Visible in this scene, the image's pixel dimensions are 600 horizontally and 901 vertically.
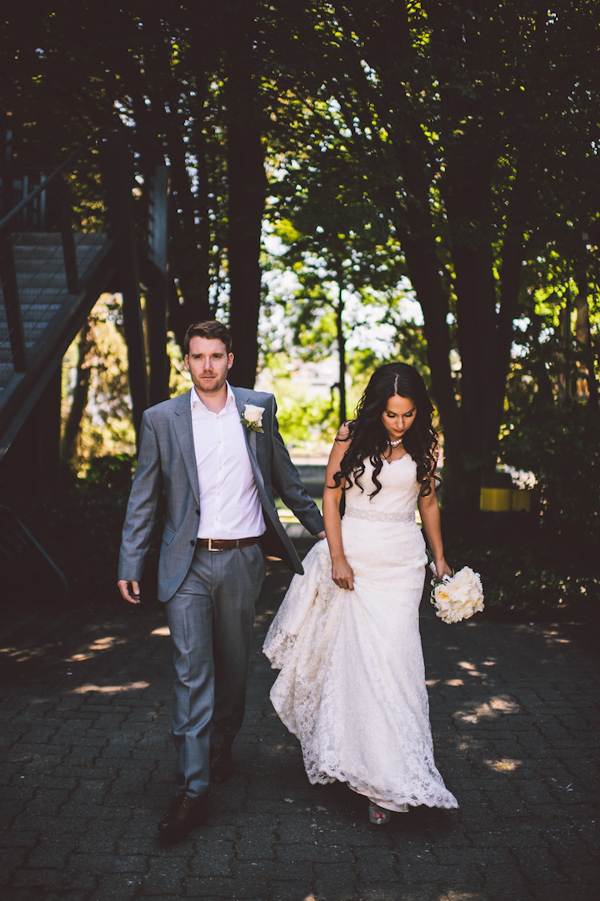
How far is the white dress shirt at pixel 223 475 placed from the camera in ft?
13.4

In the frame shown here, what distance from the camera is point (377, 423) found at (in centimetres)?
421

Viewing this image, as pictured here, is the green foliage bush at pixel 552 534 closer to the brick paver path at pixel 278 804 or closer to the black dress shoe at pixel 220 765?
the brick paver path at pixel 278 804

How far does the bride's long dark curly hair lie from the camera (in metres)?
4.17

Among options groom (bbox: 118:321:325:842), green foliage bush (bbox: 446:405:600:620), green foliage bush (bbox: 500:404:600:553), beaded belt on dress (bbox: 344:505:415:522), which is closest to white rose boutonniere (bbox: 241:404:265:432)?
groom (bbox: 118:321:325:842)

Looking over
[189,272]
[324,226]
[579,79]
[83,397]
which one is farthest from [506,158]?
[83,397]

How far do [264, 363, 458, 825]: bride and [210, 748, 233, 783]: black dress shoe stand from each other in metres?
0.38

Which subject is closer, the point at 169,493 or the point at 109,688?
the point at 169,493

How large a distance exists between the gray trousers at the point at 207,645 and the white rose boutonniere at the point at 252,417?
0.60 m

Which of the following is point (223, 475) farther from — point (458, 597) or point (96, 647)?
point (96, 647)

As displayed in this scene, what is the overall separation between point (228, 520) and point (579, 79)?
7028mm

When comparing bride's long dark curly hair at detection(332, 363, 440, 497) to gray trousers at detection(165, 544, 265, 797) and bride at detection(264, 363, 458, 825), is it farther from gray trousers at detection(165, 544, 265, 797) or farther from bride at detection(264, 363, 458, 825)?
gray trousers at detection(165, 544, 265, 797)

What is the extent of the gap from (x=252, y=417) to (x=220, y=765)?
6.13 ft

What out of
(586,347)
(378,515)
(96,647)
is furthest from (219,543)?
(586,347)

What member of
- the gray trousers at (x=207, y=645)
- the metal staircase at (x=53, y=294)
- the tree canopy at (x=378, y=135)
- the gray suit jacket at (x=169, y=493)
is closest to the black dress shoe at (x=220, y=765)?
the gray trousers at (x=207, y=645)
